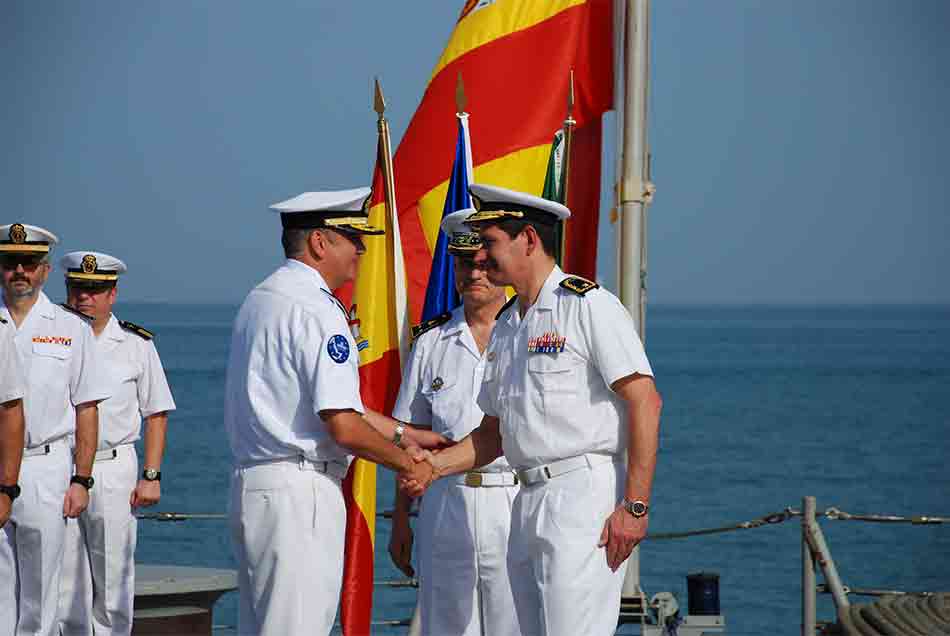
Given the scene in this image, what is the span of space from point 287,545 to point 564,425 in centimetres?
91

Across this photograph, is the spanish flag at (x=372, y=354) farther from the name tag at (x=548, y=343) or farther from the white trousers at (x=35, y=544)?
the name tag at (x=548, y=343)

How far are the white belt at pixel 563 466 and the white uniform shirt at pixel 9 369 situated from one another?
156 centimetres

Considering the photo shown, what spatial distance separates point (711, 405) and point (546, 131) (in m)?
61.5

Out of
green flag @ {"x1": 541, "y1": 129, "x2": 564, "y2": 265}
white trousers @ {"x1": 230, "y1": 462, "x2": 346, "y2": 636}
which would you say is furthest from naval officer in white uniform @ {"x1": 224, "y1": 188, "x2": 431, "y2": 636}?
green flag @ {"x1": 541, "y1": 129, "x2": 564, "y2": 265}

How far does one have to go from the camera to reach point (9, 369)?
16.0 feet

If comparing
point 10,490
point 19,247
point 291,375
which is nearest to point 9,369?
point 10,490

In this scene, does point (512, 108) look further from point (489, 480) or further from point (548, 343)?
point (548, 343)

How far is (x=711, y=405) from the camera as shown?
6825 cm

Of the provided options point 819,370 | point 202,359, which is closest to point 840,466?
point 819,370

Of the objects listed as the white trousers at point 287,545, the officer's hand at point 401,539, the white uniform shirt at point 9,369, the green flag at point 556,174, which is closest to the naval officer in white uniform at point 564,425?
the white trousers at point 287,545

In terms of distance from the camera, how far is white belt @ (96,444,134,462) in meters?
7.11

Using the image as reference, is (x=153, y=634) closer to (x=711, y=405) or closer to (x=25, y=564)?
(x=25, y=564)

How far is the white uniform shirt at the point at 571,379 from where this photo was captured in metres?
4.69

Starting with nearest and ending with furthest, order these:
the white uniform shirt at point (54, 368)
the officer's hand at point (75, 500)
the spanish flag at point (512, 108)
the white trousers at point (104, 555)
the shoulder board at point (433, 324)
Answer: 1. the white uniform shirt at point (54, 368)
2. the shoulder board at point (433, 324)
3. the officer's hand at point (75, 500)
4. the white trousers at point (104, 555)
5. the spanish flag at point (512, 108)
